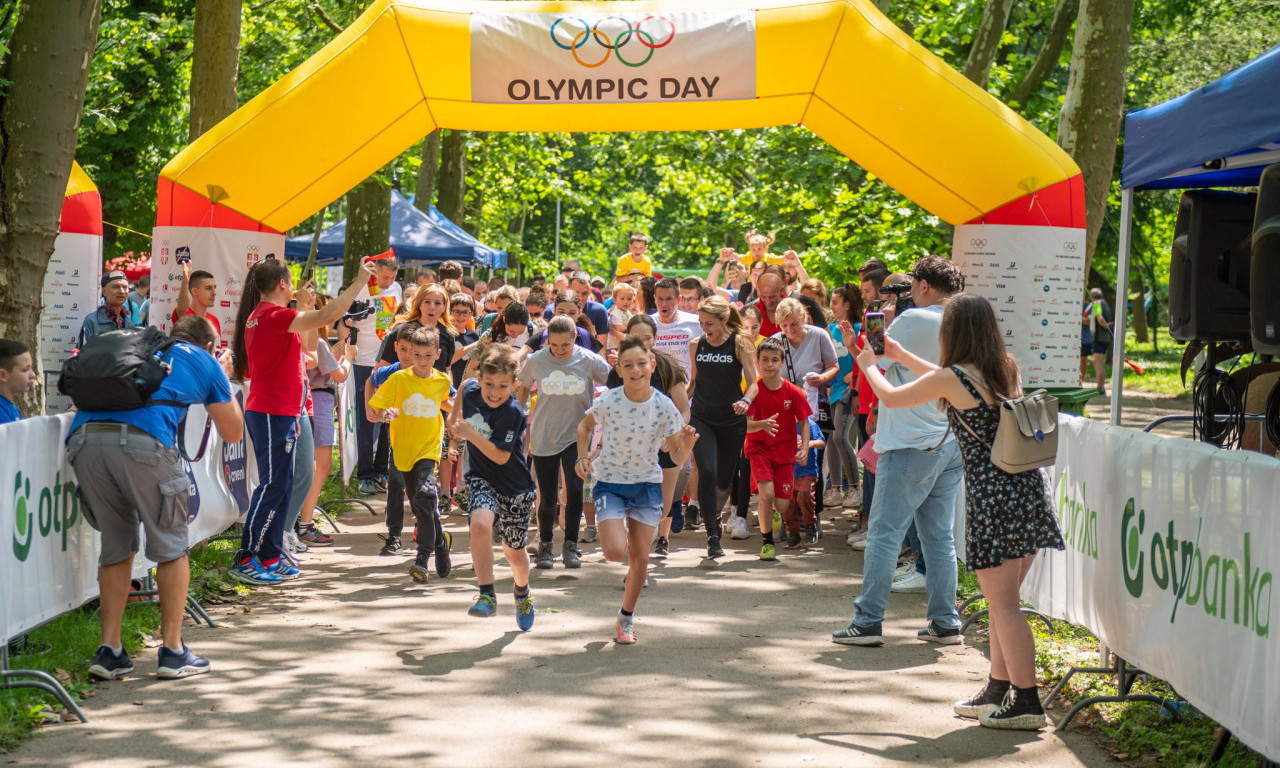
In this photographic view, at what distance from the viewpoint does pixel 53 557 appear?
6262 mm

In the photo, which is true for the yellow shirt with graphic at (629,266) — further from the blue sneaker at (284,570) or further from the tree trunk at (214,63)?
the blue sneaker at (284,570)

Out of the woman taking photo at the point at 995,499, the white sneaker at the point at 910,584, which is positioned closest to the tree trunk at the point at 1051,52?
the white sneaker at the point at 910,584

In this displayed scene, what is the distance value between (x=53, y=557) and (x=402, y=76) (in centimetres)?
443

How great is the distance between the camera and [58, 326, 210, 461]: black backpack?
603 centimetres

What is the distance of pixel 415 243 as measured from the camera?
23938mm

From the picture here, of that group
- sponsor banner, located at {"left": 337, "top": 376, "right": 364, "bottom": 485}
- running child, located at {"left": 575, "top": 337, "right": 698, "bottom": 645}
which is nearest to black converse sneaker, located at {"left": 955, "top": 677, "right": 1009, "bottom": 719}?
running child, located at {"left": 575, "top": 337, "right": 698, "bottom": 645}

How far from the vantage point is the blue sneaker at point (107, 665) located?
6172mm

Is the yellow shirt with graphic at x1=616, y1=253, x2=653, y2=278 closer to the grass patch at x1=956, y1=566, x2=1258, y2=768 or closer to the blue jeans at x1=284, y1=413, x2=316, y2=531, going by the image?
the blue jeans at x1=284, y1=413, x2=316, y2=531

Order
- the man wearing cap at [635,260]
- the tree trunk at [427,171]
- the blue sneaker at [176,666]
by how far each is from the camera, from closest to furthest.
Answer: the blue sneaker at [176,666] → the man wearing cap at [635,260] → the tree trunk at [427,171]

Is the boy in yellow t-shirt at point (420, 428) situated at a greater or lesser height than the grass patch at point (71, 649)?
greater

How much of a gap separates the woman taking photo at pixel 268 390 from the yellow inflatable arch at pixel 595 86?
3.33ft

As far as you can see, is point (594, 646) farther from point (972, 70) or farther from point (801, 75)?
point (972, 70)

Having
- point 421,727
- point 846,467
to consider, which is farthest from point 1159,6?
point 421,727

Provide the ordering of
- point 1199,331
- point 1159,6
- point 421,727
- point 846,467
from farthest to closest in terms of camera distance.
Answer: point 1159,6 < point 846,467 < point 1199,331 < point 421,727
